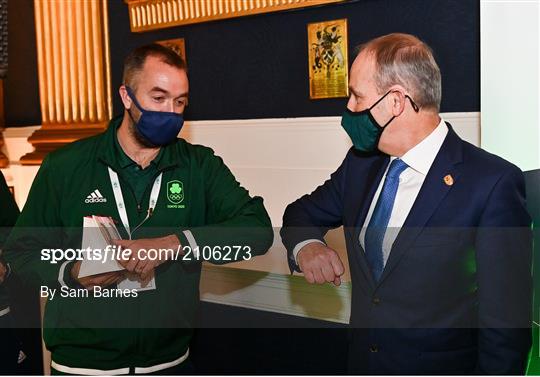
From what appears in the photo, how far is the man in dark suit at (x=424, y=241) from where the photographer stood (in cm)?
190

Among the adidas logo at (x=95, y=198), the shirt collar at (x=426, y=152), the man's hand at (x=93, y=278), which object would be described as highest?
the shirt collar at (x=426, y=152)

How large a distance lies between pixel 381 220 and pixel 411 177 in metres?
0.15

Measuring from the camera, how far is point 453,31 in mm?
3264

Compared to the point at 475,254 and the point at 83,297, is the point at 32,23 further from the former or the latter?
the point at 475,254

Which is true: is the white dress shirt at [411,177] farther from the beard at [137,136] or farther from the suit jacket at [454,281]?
the beard at [137,136]

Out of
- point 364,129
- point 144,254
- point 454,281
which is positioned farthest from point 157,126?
point 454,281

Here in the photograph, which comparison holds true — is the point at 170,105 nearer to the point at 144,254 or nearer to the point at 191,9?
the point at 144,254

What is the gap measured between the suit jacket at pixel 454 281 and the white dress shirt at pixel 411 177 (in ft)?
0.12

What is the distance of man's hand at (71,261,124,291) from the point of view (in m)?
2.27

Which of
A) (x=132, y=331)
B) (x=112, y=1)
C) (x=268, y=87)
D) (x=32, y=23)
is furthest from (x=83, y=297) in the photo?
(x=32, y=23)

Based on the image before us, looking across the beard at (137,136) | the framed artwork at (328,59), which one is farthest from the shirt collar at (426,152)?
the framed artwork at (328,59)

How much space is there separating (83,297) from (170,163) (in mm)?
524

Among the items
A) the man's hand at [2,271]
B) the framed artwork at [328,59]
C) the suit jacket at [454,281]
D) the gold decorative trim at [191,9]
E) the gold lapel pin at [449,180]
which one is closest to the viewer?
the suit jacket at [454,281]

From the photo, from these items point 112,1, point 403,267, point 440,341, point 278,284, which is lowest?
point 278,284
